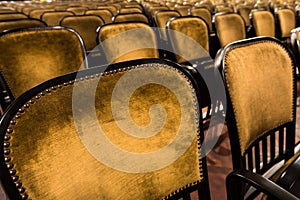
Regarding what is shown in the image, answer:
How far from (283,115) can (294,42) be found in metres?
0.39

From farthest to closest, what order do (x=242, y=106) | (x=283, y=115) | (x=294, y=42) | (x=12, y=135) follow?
(x=294, y=42) → (x=283, y=115) → (x=242, y=106) → (x=12, y=135)

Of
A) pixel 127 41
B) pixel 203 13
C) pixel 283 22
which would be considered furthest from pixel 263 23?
pixel 127 41

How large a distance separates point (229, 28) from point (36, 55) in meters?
1.58

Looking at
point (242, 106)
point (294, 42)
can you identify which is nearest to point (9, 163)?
point (242, 106)

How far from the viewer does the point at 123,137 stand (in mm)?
506

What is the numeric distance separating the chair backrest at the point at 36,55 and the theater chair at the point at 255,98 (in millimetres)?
760

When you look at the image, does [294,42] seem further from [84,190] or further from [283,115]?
[84,190]

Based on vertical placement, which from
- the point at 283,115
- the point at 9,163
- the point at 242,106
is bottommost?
the point at 283,115

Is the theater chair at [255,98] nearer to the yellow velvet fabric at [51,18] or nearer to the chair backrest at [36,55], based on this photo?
the chair backrest at [36,55]

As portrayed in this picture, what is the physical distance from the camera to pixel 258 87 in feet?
2.52

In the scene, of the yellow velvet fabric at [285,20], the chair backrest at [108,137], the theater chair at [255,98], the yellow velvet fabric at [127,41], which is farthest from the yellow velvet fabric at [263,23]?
the chair backrest at [108,137]

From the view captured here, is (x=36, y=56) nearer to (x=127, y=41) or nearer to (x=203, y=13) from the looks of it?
(x=127, y=41)

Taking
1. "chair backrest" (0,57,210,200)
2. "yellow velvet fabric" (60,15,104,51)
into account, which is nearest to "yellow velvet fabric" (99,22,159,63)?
"yellow velvet fabric" (60,15,104,51)

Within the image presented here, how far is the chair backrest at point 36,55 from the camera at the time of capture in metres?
1.05
